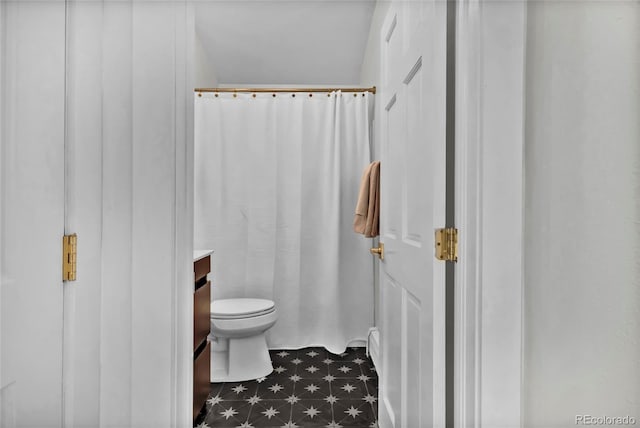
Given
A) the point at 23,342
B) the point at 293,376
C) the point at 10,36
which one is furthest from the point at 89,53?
the point at 293,376

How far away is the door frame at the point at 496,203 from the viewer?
832 millimetres

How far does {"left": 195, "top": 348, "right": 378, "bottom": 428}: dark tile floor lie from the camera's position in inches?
73.4

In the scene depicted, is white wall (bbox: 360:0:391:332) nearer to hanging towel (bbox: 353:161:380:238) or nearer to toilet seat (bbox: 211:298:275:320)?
hanging towel (bbox: 353:161:380:238)

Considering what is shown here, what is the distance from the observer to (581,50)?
66cm

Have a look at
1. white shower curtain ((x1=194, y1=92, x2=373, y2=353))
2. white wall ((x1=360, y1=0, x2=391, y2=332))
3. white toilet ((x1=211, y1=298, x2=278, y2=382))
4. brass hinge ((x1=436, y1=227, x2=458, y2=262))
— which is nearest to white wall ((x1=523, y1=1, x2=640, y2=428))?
brass hinge ((x1=436, y1=227, x2=458, y2=262))

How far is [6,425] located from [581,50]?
1118mm

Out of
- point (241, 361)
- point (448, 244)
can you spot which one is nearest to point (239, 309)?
point (241, 361)

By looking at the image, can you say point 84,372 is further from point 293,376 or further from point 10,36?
point 293,376

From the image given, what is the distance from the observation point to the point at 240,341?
2387 millimetres

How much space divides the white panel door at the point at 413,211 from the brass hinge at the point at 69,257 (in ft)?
2.54
